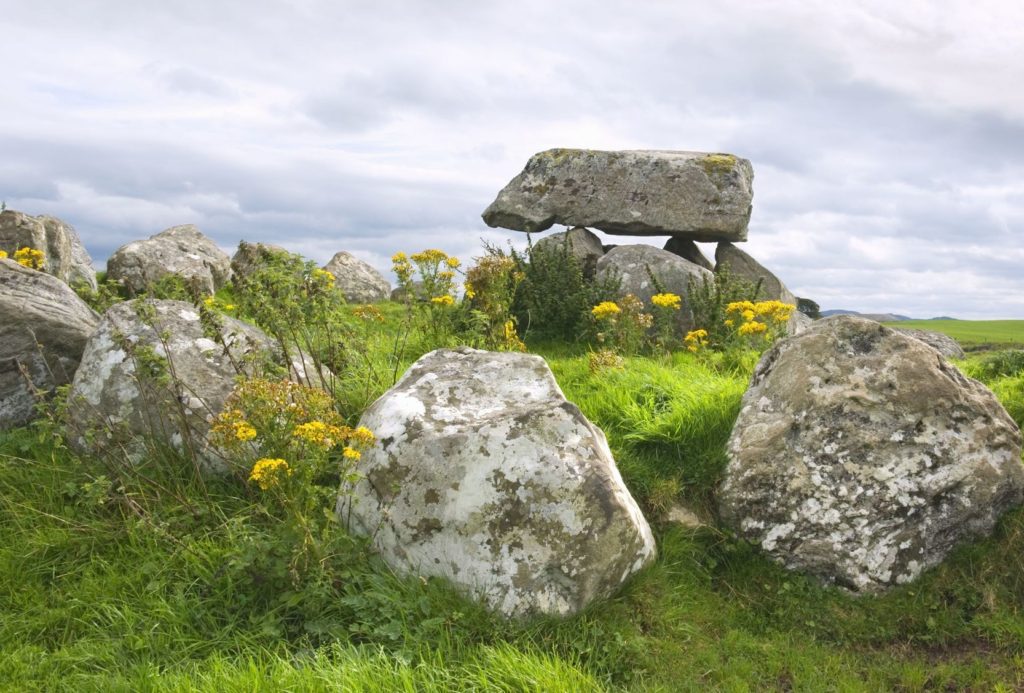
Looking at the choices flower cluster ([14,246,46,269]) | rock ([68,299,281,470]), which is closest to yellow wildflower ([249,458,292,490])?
rock ([68,299,281,470])

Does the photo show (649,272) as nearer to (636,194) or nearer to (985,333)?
(636,194)

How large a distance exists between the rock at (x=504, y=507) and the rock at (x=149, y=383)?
1869 millimetres

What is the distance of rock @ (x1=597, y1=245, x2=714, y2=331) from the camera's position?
13648mm

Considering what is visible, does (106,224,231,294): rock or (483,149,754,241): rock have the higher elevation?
(483,149,754,241): rock

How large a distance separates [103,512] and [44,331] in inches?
105

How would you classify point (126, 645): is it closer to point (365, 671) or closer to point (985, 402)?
point (365, 671)

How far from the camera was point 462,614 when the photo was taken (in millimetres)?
5711

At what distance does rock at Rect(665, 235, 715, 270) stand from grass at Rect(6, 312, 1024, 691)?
8.65 m

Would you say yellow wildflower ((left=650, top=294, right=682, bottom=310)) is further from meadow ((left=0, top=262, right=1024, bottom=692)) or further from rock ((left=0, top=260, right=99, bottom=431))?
rock ((left=0, top=260, right=99, bottom=431))

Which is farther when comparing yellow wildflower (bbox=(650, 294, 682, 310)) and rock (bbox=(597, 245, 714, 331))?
rock (bbox=(597, 245, 714, 331))

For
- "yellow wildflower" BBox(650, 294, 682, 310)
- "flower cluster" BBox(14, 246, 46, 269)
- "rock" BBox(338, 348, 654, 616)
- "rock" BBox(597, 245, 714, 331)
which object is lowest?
"rock" BBox(338, 348, 654, 616)

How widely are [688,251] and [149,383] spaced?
1167 cm

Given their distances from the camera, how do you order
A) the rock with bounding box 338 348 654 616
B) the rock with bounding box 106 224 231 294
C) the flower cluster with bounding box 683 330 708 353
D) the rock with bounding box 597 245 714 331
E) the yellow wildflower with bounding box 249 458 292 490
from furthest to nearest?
the rock with bounding box 106 224 231 294, the rock with bounding box 597 245 714 331, the flower cluster with bounding box 683 330 708 353, the rock with bounding box 338 348 654 616, the yellow wildflower with bounding box 249 458 292 490

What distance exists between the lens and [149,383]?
7.59 meters
